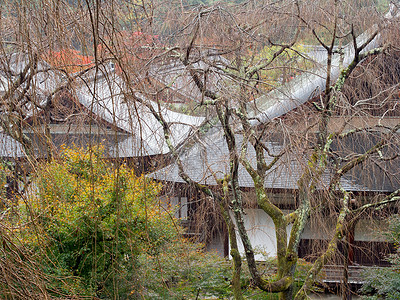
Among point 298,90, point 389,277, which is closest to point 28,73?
point 389,277

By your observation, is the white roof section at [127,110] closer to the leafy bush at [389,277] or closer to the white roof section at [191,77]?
the white roof section at [191,77]

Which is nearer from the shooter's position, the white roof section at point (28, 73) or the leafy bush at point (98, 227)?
the white roof section at point (28, 73)

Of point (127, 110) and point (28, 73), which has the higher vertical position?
point (28, 73)

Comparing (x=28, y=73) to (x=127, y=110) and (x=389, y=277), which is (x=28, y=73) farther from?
(x=389, y=277)

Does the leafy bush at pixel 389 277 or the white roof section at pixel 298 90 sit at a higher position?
the white roof section at pixel 298 90

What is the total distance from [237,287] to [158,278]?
104cm

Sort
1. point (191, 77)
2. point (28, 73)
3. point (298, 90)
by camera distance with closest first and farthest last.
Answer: point (28, 73) → point (191, 77) → point (298, 90)

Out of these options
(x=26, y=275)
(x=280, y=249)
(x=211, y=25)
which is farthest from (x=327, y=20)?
(x=26, y=275)

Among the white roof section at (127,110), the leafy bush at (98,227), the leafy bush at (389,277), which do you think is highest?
the white roof section at (127,110)

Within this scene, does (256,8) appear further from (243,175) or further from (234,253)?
(243,175)

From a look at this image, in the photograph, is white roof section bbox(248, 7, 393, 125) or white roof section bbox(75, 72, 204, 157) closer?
white roof section bbox(75, 72, 204, 157)

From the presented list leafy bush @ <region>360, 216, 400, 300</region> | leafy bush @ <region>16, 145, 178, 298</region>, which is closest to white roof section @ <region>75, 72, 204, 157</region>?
leafy bush @ <region>16, 145, 178, 298</region>

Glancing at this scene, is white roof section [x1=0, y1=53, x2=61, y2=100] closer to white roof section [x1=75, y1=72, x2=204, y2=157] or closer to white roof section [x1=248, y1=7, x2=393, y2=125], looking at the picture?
white roof section [x1=75, y1=72, x2=204, y2=157]

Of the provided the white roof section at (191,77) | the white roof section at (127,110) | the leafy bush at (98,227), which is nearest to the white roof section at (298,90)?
the white roof section at (191,77)
